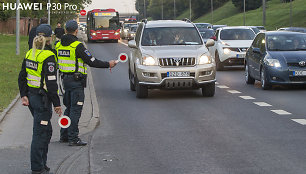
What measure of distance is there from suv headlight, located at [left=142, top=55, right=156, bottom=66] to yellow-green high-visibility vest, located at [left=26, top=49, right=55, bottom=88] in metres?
8.69

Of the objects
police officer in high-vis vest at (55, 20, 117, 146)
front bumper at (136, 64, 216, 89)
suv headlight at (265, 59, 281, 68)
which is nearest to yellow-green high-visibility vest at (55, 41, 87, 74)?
police officer in high-vis vest at (55, 20, 117, 146)

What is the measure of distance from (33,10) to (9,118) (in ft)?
214

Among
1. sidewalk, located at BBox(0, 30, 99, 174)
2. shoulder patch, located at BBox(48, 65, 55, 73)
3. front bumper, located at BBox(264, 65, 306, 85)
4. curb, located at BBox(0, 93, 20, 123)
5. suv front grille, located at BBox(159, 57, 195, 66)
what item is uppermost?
shoulder patch, located at BBox(48, 65, 55, 73)

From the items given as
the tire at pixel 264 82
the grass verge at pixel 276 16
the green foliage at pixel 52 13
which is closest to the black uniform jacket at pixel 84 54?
the tire at pixel 264 82

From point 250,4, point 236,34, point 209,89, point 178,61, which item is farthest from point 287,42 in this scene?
point 250,4

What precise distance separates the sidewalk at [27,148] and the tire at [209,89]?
12.1ft

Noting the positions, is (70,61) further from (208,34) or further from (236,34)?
(208,34)

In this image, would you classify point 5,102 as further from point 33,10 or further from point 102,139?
point 33,10

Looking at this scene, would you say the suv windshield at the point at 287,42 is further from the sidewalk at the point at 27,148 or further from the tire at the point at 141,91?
the sidewalk at the point at 27,148

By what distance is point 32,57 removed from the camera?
7910mm

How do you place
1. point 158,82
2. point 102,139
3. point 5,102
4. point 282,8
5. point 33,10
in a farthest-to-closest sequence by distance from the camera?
point 282,8
point 33,10
point 158,82
point 5,102
point 102,139

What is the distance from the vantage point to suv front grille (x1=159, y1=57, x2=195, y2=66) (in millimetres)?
16516

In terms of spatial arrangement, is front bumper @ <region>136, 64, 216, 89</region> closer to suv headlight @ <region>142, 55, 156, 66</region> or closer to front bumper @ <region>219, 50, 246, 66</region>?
suv headlight @ <region>142, 55, 156, 66</region>

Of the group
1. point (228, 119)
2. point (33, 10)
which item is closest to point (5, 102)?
point (228, 119)
